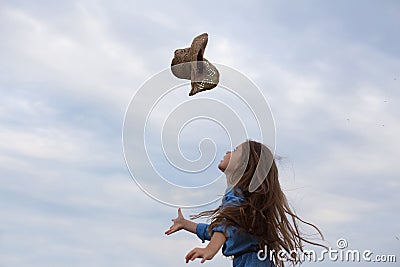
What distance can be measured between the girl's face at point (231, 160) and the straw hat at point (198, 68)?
A: 1.83 feet

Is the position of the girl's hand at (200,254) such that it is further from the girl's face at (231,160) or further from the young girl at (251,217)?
the girl's face at (231,160)

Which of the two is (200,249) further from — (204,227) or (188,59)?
(188,59)

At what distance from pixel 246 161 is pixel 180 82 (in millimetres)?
818

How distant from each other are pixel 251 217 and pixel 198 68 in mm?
1241

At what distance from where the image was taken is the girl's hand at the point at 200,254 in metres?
4.22

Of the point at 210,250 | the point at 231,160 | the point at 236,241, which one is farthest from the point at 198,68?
the point at 210,250

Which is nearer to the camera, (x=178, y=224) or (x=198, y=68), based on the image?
(x=178, y=224)

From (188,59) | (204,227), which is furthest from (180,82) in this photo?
(204,227)

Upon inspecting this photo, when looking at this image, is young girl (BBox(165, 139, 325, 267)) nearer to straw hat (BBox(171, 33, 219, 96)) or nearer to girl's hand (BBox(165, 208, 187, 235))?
girl's hand (BBox(165, 208, 187, 235))

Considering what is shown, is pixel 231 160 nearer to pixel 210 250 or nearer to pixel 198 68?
pixel 198 68

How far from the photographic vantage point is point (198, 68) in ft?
17.3

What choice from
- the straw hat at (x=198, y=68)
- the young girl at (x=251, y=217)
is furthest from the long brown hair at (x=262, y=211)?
the straw hat at (x=198, y=68)

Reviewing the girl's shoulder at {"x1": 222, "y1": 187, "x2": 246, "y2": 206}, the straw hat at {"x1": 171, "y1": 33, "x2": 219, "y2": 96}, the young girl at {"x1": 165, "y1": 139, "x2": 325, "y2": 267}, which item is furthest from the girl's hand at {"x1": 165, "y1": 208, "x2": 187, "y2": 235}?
the straw hat at {"x1": 171, "y1": 33, "x2": 219, "y2": 96}

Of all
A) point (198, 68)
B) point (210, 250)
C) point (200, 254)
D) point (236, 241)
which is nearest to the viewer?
point (200, 254)
